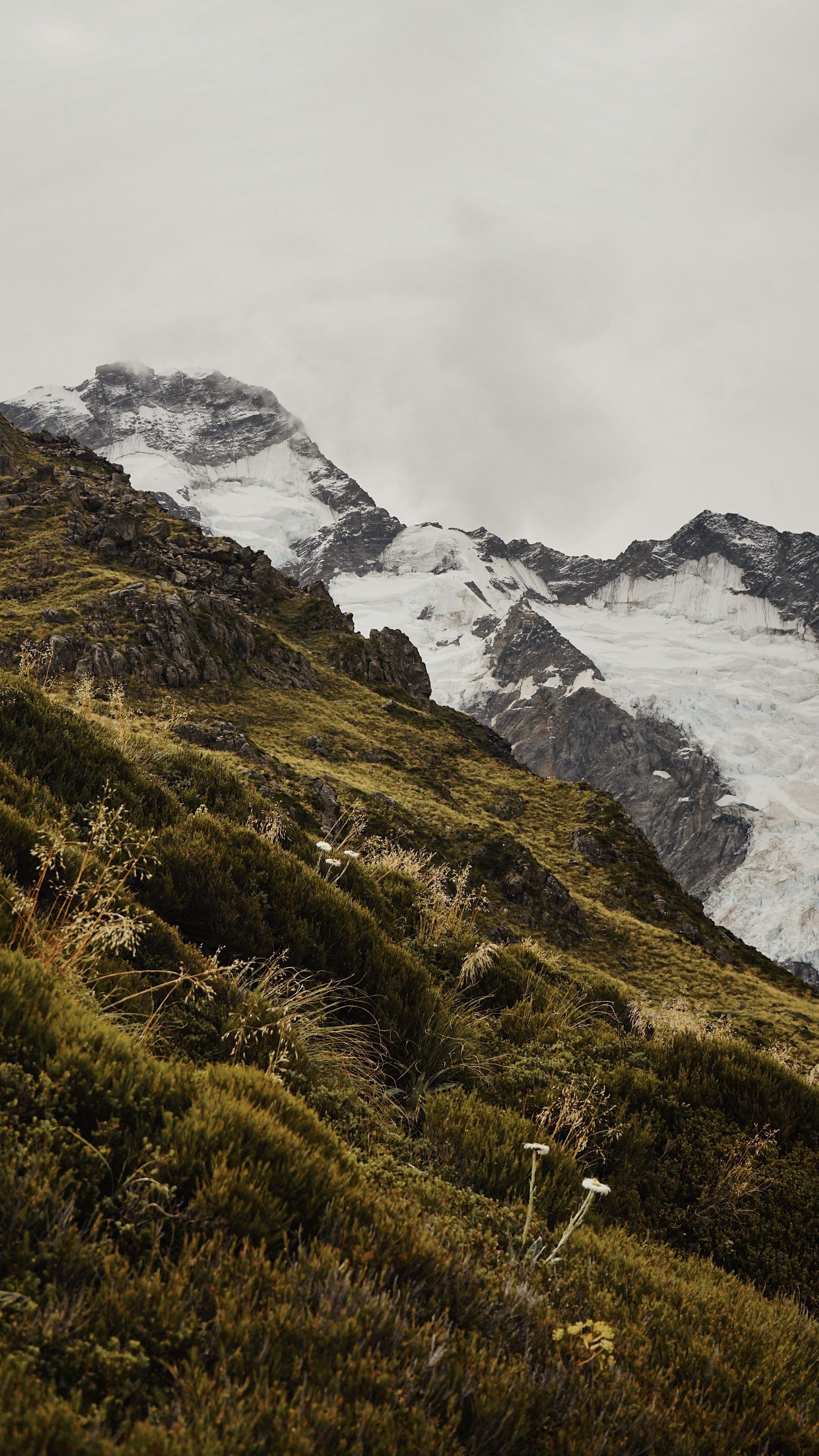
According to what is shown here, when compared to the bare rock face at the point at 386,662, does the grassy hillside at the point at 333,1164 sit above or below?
below

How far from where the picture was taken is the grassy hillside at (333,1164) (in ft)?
7.48

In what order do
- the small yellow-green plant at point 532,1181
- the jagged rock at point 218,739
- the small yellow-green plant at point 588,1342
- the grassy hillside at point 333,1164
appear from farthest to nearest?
the jagged rock at point 218,739 < the small yellow-green plant at point 532,1181 < the small yellow-green plant at point 588,1342 < the grassy hillside at point 333,1164

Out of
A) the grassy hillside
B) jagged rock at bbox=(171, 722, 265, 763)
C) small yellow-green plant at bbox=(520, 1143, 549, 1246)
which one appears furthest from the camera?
jagged rock at bbox=(171, 722, 265, 763)

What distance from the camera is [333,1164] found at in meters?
3.19

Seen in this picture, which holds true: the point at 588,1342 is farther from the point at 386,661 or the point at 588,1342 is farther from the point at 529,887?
the point at 386,661

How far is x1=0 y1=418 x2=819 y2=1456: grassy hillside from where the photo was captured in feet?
7.48

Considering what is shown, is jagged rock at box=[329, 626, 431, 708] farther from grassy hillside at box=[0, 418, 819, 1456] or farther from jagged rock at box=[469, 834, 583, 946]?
grassy hillside at box=[0, 418, 819, 1456]

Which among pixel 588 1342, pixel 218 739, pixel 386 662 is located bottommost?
pixel 588 1342

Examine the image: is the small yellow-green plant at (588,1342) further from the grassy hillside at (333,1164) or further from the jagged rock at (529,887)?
the jagged rock at (529,887)

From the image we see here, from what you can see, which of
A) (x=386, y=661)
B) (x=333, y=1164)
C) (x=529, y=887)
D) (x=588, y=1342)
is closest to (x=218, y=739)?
(x=529, y=887)

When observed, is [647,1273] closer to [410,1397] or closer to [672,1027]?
[410,1397]

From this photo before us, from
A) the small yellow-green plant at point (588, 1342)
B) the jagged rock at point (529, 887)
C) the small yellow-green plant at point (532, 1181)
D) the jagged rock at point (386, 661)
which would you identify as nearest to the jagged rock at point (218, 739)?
the jagged rock at point (529, 887)

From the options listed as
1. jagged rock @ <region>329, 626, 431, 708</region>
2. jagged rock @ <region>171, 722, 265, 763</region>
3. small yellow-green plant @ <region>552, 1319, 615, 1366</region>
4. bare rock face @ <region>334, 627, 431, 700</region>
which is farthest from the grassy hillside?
bare rock face @ <region>334, 627, 431, 700</region>

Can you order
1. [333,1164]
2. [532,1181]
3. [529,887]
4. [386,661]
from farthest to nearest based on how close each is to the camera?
[386,661] < [529,887] < [532,1181] < [333,1164]
